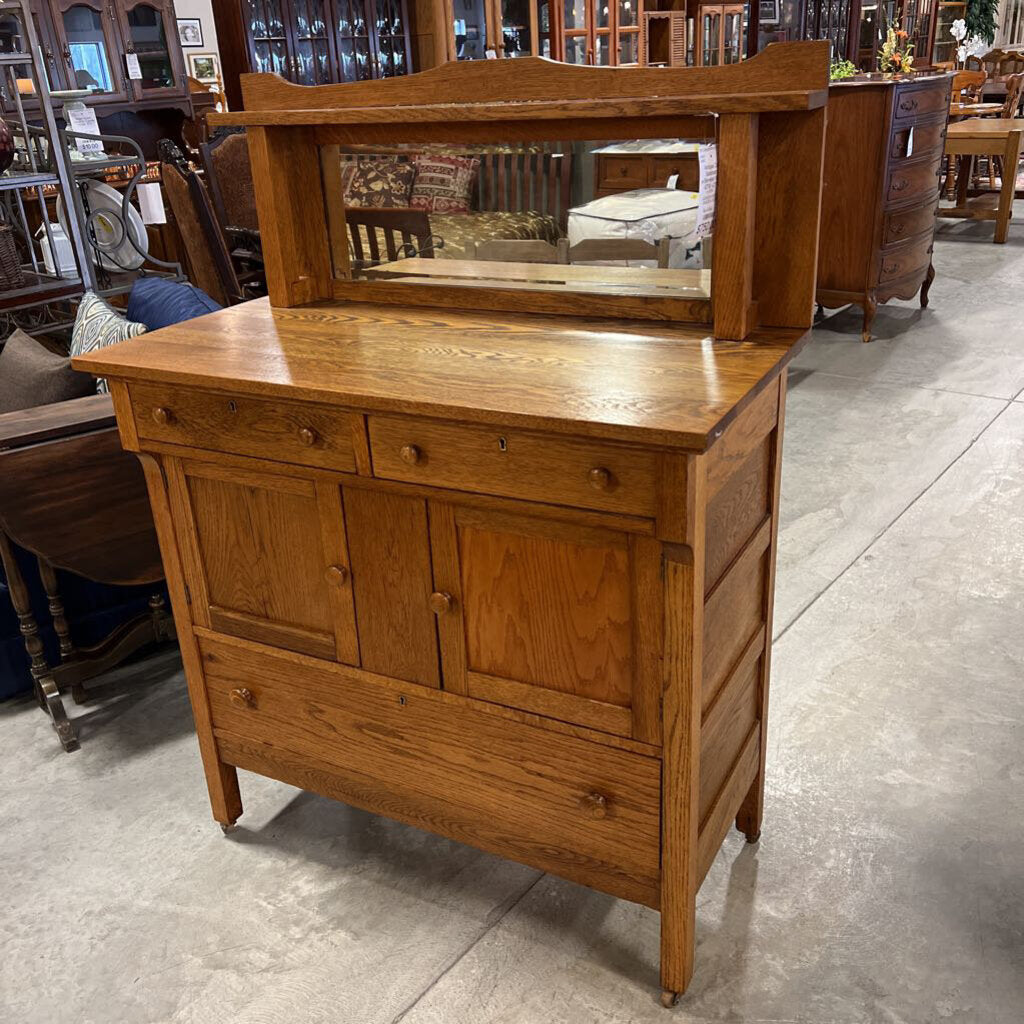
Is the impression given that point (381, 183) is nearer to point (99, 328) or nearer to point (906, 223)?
point (99, 328)

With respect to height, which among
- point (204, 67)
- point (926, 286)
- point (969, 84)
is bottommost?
point (926, 286)

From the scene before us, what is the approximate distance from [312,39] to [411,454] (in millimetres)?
6395

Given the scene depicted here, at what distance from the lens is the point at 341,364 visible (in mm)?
1576

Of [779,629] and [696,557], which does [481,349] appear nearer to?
[696,557]

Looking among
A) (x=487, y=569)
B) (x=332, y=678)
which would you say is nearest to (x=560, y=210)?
(x=487, y=569)

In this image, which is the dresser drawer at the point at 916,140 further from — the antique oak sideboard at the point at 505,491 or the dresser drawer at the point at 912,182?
the antique oak sideboard at the point at 505,491

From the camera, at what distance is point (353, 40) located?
714cm

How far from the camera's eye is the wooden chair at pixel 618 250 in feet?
5.54

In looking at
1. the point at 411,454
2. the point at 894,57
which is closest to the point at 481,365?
the point at 411,454

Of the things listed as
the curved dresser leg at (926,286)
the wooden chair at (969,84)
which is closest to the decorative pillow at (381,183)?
the curved dresser leg at (926,286)

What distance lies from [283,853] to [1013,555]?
7.19 ft

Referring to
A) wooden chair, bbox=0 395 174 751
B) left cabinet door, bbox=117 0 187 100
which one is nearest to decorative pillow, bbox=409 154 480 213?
wooden chair, bbox=0 395 174 751

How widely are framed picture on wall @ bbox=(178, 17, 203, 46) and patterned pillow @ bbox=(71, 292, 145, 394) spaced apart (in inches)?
252

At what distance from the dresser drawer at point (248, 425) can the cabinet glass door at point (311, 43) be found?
5.74 meters
